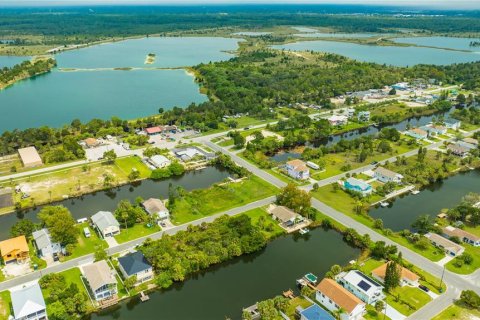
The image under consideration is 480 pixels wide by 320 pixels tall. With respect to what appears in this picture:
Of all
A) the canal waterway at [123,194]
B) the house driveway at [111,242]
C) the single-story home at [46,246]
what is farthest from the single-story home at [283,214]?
the single-story home at [46,246]

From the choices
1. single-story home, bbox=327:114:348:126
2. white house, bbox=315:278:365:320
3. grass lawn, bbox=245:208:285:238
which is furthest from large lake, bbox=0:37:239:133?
white house, bbox=315:278:365:320

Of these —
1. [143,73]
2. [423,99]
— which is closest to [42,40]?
[143,73]

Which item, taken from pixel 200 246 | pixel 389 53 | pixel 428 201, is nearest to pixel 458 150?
pixel 428 201

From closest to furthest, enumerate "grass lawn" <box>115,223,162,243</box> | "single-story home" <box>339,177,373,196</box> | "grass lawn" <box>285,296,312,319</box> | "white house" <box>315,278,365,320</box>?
"white house" <box>315,278,365,320</box>
"grass lawn" <box>285,296,312,319</box>
"grass lawn" <box>115,223,162,243</box>
"single-story home" <box>339,177,373,196</box>

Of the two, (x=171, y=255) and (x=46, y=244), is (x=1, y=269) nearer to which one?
(x=46, y=244)

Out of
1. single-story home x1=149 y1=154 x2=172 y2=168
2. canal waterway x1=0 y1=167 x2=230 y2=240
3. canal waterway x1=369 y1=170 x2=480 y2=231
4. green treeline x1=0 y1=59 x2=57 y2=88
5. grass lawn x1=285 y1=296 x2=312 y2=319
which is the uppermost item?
green treeline x1=0 y1=59 x2=57 y2=88

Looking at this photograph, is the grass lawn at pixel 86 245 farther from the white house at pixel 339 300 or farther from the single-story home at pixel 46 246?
the white house at pixel 339 300

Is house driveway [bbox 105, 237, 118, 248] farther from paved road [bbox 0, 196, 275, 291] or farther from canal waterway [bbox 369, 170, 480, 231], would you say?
canal waterway [bbox 369, 170, 480, 231]
